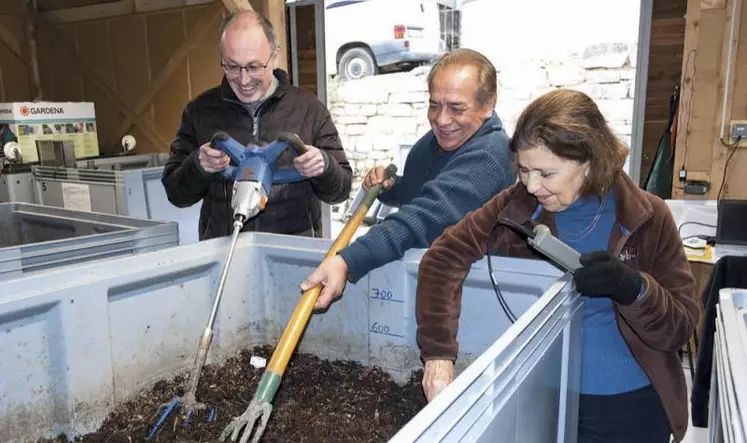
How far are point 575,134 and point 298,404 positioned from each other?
908mm

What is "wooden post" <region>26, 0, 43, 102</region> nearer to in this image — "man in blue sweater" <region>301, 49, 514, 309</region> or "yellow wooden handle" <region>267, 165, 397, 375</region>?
"yellow wooden handle" <region>267, 165, 397, 375</region>

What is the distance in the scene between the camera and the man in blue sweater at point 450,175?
1339 millimetres

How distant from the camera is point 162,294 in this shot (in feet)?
4.54

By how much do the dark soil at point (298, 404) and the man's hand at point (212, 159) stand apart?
522 millimetres

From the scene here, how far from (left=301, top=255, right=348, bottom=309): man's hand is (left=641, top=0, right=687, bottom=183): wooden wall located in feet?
9.29

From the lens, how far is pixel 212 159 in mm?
1542

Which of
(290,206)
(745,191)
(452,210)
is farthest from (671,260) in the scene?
(745,191)

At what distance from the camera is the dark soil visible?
1284 millimetres

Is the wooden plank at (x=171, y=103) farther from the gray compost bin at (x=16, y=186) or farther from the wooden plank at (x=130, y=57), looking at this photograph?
the gray compost bin at (x=16, y=186)

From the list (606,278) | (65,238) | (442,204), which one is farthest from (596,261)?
(65,238)

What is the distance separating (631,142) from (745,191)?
26.5 inches

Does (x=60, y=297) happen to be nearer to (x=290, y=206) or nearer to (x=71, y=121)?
(x=290, y=206)

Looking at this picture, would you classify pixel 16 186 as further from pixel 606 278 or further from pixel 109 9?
pixel 606 278

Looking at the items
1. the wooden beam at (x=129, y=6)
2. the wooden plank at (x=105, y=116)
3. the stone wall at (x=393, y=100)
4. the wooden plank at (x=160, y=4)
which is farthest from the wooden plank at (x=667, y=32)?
the wooden plank at (x=105, y=116)
